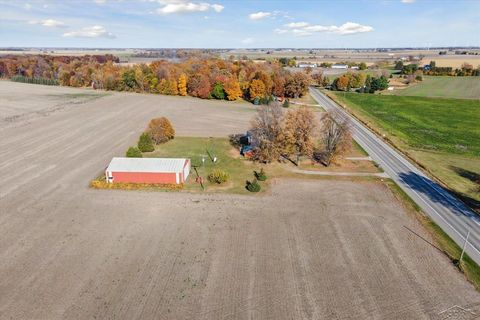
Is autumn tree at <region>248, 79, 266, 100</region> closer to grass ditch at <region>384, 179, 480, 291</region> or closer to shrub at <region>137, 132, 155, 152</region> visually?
shrub at <region>137, 132, 155, 152</region>

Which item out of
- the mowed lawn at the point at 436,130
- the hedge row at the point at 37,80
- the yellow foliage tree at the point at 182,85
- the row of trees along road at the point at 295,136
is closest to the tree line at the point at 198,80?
the yellow foliage tree at the point at 182,85

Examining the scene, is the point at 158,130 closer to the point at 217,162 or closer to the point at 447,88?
the point at 217,162

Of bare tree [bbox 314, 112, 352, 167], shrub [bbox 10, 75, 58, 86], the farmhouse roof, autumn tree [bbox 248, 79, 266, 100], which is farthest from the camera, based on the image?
shrub [bbox 10, 75, 58, 86]

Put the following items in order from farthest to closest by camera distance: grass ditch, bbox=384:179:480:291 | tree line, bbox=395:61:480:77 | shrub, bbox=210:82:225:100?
tree line, bbox=395:61:480:77, shrub, bbox=210:82:225:100, grass ditch, bbox=384:179:480:291

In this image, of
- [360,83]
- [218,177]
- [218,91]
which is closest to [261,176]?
[218,177]

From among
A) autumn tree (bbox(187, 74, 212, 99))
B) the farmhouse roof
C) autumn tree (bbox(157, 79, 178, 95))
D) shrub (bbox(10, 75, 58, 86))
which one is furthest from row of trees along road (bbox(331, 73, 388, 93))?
shrub (bbox(10, 75, 58, 86))
